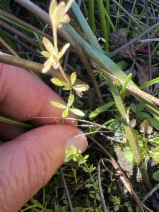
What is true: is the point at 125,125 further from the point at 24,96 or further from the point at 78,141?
the point at 24,96

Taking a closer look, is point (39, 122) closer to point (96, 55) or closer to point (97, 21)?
point (96, 55)

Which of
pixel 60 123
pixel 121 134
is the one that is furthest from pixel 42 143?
pixel 121 134

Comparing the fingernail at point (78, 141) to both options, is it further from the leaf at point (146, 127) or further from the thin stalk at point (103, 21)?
→ the thin stalk at point (103, 21)

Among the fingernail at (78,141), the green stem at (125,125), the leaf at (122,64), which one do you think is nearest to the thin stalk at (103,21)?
the leaf at (122,64)

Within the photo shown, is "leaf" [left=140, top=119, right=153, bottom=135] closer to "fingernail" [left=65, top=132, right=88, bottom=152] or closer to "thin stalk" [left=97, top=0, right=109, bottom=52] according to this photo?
"fingernail" [left=65, top=132, right=88, bottom=152]

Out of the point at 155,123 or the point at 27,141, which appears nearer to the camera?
the point at 27,141

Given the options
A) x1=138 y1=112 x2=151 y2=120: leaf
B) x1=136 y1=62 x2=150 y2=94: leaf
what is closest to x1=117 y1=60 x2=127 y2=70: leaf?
x1=136 y1=62 x2=150 y2=94: leaf

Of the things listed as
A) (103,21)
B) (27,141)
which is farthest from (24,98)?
(103,21)
